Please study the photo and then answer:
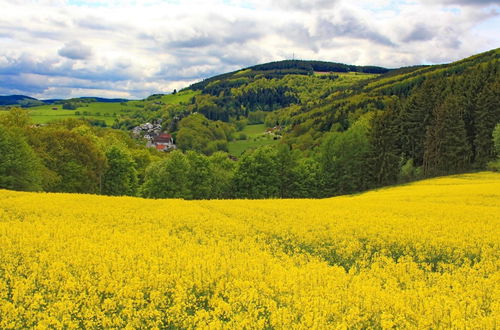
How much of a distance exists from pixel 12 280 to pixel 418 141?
66.8 meters

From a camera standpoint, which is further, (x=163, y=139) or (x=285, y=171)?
(x=163, y=139)

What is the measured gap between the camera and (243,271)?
10.3 metres

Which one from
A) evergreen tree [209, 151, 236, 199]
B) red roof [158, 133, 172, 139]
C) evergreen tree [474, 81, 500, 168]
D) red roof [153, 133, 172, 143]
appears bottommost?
evergreen tree [209, 151, 236, 199]

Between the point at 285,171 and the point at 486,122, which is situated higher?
the point at 486,122

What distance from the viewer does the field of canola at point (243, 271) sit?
25.8ft

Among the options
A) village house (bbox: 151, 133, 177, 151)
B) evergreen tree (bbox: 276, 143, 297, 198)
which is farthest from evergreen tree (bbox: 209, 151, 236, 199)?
village house (bbox: 151, 133, 177, 151)

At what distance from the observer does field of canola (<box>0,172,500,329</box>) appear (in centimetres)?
785

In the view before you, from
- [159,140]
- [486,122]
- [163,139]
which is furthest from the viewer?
[163,139]

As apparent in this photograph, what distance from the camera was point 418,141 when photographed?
6556 centimetres

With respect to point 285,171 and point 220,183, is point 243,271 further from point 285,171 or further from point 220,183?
point 285,171

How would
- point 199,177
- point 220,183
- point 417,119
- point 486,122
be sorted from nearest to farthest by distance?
point 486,122 → point 199,177 → point 417,119 → point 220,183

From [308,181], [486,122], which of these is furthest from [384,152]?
[486,122]

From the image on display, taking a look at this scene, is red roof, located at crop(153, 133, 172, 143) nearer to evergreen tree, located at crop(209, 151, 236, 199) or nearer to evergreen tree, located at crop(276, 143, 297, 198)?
evergreen tree, located at crop(209, 151, 236, 199)

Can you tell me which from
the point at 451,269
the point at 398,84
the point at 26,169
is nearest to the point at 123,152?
the point at 26,169
